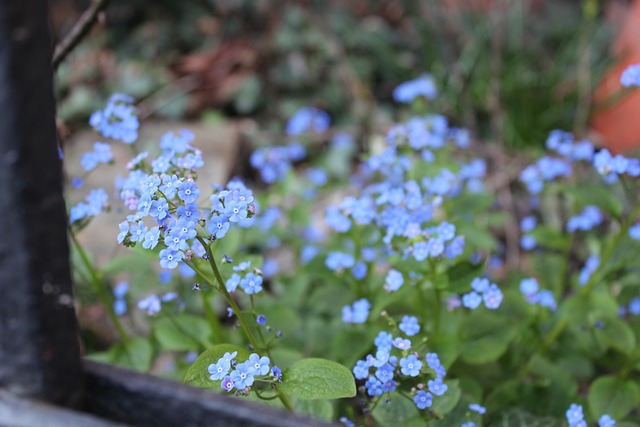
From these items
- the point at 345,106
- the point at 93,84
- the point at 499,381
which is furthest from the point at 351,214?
the point at 93,84

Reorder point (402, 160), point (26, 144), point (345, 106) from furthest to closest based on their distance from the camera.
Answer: point (345, 106) → point (402, 160) → point (26, 144)

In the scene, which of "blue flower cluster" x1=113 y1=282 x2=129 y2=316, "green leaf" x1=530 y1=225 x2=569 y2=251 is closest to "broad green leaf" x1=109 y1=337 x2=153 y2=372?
"blue flower cluster" x1=113 y1=282 x2=129 y2=316

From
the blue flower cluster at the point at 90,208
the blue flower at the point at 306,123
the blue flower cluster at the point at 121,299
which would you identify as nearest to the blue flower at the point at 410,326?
the blue flower cluster at the point at 90,208

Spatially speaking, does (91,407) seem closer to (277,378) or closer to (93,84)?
(277,378)

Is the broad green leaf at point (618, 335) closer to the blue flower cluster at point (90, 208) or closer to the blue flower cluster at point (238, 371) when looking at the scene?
the blue flower cluster at point (238, 371)

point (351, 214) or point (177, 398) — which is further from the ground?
point (351, 214)

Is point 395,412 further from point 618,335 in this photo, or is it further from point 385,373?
point 618,335
